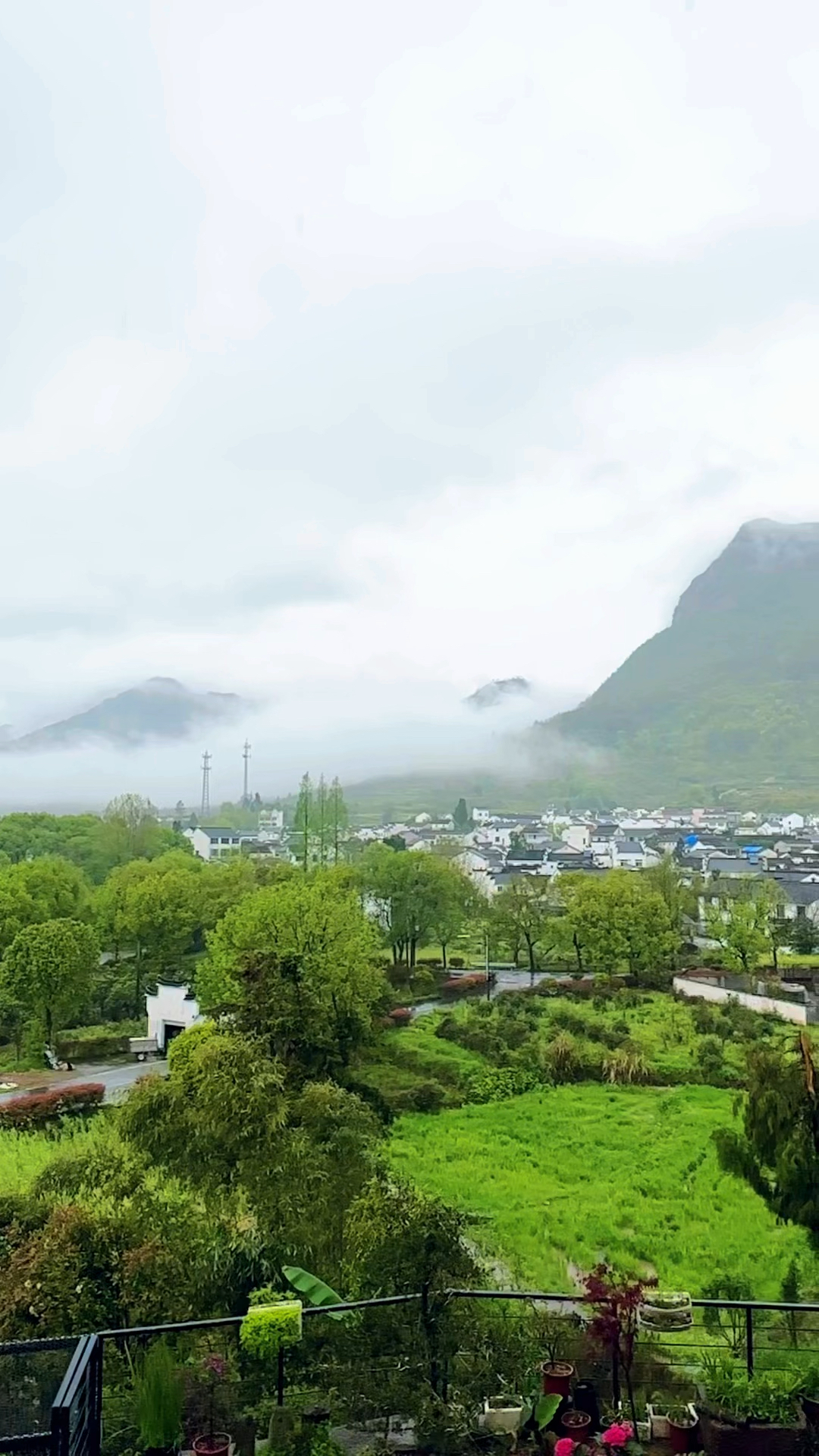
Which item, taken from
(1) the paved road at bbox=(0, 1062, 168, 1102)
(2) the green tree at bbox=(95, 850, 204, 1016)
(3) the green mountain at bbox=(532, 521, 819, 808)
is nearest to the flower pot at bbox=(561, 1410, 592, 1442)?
(1) the paved road at bbox=(0, 1062, 168, 1102)

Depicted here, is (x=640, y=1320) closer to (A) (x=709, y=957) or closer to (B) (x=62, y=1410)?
(B) (x=62, y=1410)

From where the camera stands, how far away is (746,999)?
25.2 meters

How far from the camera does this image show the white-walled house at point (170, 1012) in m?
21.9

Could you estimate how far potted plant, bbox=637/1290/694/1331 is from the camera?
5828 millimetres

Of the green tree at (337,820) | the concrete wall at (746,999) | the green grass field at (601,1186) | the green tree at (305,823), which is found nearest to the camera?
the green grass field at (601,1186)

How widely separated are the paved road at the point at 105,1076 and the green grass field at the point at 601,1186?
6230 millimetres

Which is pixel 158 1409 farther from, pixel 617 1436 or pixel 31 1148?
pixel 31 1148

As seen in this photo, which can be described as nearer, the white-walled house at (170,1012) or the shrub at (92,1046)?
the white-walled house at (170,1012)

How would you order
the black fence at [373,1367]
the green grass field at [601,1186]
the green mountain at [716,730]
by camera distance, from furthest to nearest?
1. the green mountain at [716,730]
2. the green grass field at [601,1186]
3. the black fence at [373,1367]

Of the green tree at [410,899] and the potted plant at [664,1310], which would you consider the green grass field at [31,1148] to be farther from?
the green tree at [410,899]

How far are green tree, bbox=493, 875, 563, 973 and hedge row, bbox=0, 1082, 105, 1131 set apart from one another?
15.1 meters

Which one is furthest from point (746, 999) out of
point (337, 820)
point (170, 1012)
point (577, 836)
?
point (577, 836)

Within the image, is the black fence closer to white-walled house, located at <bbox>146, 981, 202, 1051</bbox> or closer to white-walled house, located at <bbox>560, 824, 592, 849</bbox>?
white-walled house, located at <bbox>146, 981, 202, 1051</bbox>

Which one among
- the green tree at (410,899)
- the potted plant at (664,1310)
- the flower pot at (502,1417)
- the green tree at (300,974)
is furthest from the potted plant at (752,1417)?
the green tree at (410,899)
